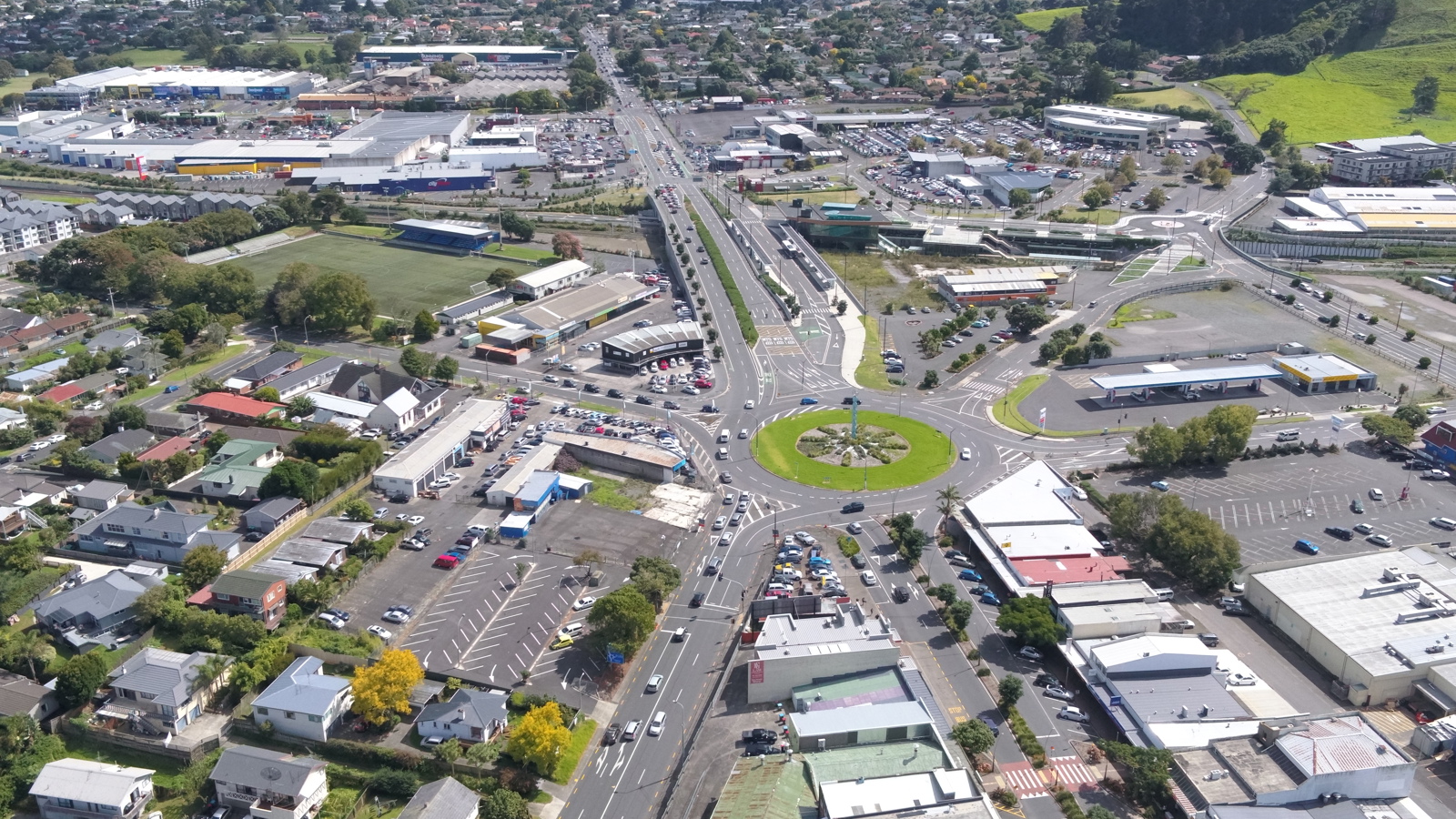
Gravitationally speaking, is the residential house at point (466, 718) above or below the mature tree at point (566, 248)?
below

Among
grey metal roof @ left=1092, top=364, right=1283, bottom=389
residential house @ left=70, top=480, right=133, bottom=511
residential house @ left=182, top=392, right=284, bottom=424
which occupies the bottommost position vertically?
grey metal roof @ left=1092, top=364, right=1283, bottom=389

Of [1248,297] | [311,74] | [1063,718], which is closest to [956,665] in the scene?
[1063,718]

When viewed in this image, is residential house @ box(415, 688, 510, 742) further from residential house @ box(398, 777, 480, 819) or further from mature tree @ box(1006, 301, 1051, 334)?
mature tree @ box(1006, 301, 1051, 334)

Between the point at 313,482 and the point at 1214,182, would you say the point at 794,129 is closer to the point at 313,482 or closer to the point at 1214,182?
the point at 1214,182

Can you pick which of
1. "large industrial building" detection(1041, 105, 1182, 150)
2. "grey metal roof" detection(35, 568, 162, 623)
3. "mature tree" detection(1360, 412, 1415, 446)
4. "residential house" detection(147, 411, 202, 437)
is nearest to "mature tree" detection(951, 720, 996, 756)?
"grey metal roof" detection(35, 568, 162, 623)

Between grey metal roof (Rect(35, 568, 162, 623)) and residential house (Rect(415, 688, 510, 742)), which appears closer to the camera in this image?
residential house (Rect(415, 688, 510, 742))

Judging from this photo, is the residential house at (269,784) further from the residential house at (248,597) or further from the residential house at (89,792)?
the residential house at (248,597)

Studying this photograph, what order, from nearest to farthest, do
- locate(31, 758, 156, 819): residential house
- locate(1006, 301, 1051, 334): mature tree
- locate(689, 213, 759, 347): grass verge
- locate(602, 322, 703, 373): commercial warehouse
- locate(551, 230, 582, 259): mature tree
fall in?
locate(31, 758, 156, 819): residential house < locate(602, 322, 703, 373): commercial warehouse < locate(689, 213, 759, 347): grass verge < locate(1006, 301, 1051, 334): mature tree < locate(551, 230, 582, 259): mature tree

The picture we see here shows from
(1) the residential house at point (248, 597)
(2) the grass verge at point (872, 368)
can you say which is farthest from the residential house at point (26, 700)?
(2) the grass verge at point (872, 368)
